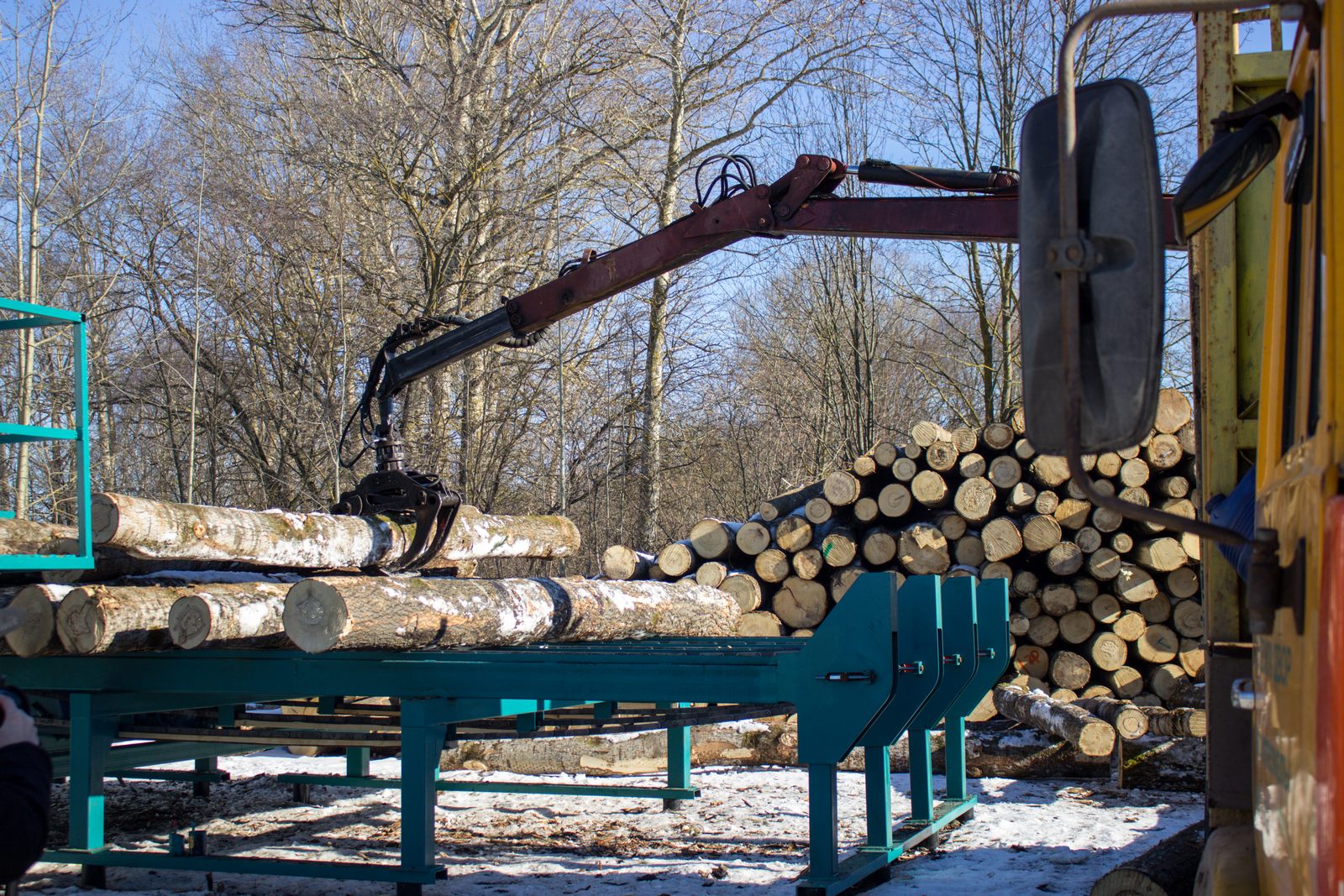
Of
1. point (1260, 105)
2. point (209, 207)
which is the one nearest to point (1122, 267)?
point (1260, 105)

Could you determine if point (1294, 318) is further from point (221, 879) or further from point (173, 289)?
point (173, 289)

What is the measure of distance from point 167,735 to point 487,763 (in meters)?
3.18

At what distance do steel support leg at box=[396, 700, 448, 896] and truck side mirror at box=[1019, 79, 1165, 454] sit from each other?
3637 mm

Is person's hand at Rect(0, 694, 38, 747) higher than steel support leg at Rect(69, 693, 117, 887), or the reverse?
person's hand at Rect(0, 694, 38, 747)

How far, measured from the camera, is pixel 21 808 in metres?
1.86

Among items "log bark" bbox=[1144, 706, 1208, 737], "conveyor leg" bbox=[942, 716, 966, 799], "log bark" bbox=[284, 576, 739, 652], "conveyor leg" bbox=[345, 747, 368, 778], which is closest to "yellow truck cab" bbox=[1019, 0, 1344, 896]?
"log bark" bbox=[284, 576, 739, 652]

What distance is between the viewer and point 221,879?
5.83 m

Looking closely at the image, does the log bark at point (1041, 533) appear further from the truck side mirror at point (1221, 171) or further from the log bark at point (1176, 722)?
the truck side mirror at point (1221, 171)

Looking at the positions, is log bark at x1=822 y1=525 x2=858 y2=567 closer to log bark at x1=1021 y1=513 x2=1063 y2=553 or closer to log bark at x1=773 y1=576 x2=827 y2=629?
log bark at x1=773 y1=576 x2=827 y2=629

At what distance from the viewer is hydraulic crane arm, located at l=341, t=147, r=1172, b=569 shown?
5.72 metres

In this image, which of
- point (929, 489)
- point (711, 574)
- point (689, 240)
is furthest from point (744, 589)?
point (689, 240)

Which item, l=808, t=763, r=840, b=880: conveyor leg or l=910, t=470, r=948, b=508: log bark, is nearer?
l=808, t=763, r=840, b=880: conveyor leg

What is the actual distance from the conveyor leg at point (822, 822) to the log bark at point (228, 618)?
7.67 feet

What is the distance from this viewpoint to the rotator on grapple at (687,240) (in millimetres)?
5723
